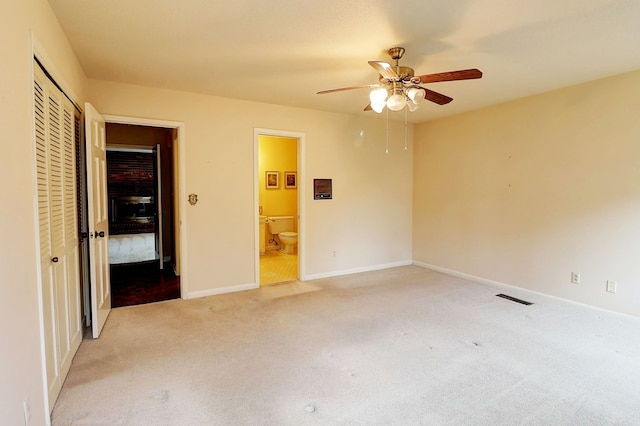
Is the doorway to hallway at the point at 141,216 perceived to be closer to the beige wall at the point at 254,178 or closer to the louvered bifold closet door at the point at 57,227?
the beige wall at the point at 254,178

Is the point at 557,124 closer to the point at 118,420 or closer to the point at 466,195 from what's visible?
the point at 466,195

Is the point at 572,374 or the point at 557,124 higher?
the point at 557,124

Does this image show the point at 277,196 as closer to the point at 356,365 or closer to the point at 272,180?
the point at 272,180

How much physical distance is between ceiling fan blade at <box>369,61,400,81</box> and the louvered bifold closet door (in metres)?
2.04

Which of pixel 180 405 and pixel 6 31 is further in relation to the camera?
pixel 180 405

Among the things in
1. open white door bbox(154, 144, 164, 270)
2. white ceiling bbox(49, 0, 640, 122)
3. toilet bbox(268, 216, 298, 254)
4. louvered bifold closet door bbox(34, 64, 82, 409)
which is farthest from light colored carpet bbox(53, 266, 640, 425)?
toilet bbox(268, 216, 298, 254)

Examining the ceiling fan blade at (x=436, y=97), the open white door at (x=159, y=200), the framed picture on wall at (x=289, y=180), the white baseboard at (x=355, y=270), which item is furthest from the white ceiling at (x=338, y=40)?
the framed picture on wall at (x=289, y=180)

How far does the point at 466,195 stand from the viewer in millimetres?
4785

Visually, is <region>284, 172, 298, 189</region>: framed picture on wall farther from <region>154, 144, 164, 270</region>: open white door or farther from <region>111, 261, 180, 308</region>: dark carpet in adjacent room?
<region>111, 261, 180, 308</region>: dark carpet in adjacent room

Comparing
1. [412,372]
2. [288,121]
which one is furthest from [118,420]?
[288,121]

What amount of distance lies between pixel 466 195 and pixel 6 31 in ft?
16.2

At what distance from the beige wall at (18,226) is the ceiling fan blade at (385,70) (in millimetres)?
1912

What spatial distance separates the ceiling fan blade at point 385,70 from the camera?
222cm

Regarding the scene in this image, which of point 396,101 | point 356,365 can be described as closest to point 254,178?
point 396,101
